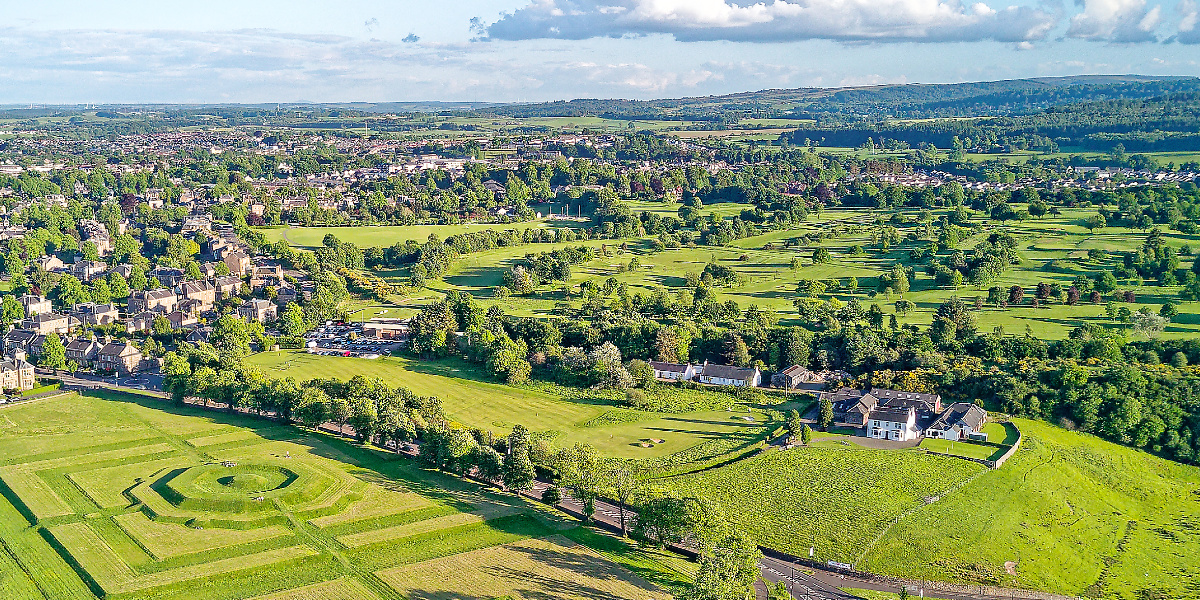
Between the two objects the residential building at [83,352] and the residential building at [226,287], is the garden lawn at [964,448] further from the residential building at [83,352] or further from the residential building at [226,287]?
the residential building at [226,287]

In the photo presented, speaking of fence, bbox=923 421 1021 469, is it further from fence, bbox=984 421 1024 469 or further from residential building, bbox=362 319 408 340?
residential building, bbox=362 319 408 340

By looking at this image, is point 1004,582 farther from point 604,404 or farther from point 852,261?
point 852,261

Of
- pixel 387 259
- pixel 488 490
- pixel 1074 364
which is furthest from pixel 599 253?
pixel 488 490

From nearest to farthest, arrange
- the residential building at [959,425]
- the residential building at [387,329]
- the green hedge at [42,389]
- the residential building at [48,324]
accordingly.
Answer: the residential building at [959,425] < the green hedge at [42,389] < the residential building at [48,324] < the residential building at [387,329]

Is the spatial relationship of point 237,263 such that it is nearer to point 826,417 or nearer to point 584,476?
point 826,417

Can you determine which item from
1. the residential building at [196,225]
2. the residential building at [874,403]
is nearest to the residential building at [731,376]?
the residential building at [874,403]

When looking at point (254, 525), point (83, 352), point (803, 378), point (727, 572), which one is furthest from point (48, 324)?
point (727, 572)
